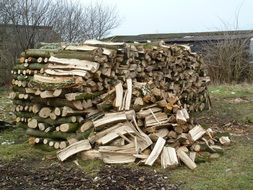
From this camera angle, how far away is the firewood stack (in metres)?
5.85

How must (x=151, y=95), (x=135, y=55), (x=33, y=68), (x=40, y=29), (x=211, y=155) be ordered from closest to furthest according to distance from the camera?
(x=211, y=155)
(x=151, y=95)
(x=135, y=55)
(x=33, y=68)
(x=40, y=29)

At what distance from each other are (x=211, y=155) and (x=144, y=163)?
1.03 metres

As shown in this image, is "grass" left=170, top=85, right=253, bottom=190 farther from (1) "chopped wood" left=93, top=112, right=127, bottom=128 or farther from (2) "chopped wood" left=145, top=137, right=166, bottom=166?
(1) "chopped wood" left=93, top=112, right=127, bottom=128

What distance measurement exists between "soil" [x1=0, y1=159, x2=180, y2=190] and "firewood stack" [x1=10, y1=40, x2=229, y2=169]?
0.30 meters

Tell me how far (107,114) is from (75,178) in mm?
1267

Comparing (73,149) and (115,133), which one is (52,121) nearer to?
(73,149)

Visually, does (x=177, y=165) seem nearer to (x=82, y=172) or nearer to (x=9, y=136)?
(x=82, y=172)

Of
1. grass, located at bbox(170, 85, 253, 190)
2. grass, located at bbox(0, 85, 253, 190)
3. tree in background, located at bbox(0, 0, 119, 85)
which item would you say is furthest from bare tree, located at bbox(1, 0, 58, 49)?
grass, located at bbox(170, 85, 253, 190)

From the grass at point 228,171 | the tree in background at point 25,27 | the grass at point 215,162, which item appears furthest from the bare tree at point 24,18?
the grass at point 228,171

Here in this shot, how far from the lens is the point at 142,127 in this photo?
627cm

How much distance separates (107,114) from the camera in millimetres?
6238

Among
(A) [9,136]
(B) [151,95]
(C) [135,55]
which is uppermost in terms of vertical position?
(C) [135,55]

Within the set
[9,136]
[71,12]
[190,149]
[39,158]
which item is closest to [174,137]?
[190,149]

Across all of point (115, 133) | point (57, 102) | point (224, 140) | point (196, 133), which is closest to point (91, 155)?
point (115, 133)
